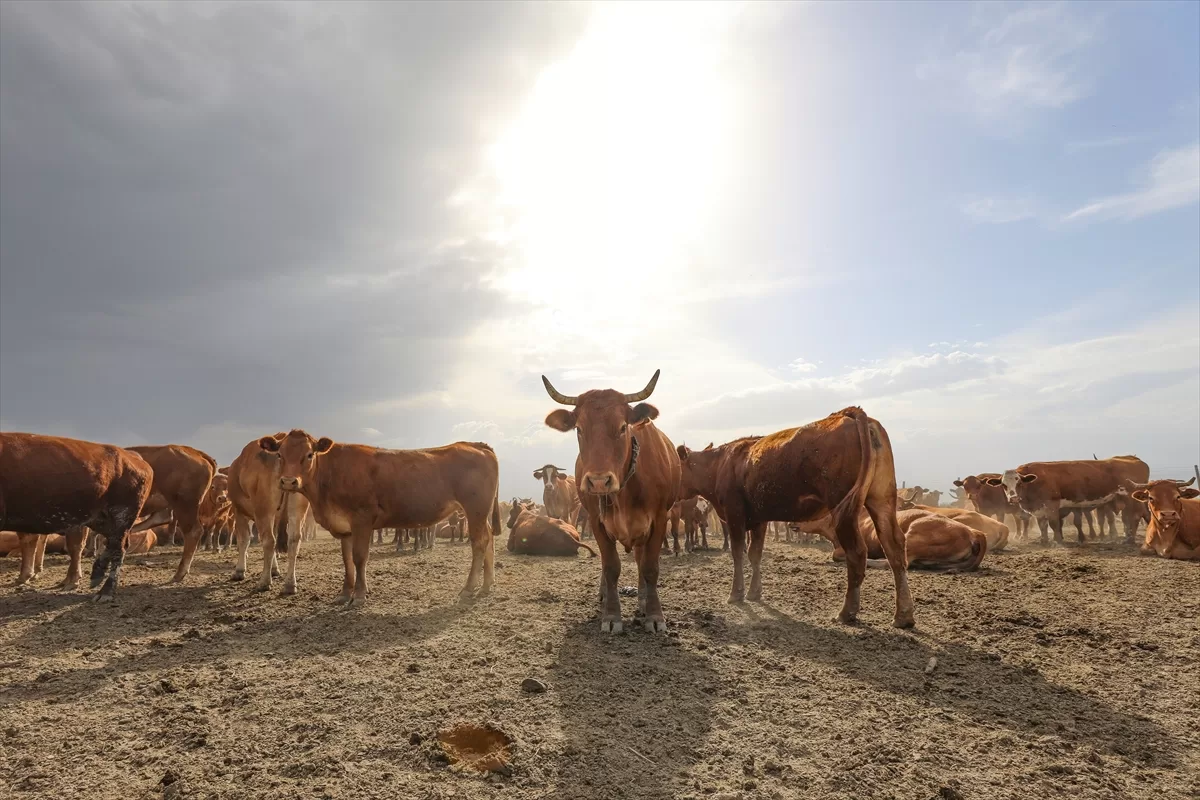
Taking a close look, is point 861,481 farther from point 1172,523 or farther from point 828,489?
point 1172,523

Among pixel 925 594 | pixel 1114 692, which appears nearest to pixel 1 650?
pixel 1114 692

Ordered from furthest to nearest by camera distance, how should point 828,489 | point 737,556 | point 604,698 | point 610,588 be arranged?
point 737,556
point 828,489
point 610,588
point 604,698

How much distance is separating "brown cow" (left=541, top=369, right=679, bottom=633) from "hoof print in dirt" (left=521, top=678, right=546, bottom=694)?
1.86 meters

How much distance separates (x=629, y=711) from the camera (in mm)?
4344

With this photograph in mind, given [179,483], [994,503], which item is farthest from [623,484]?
[994,503]

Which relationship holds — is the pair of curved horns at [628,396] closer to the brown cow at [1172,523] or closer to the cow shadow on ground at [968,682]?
the cow shadow on ground at [968,682]

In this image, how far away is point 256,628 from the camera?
6676 millimetres

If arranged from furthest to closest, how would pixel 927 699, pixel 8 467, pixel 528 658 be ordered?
pixel 8 467 < pixel 528 658 < pixel 927 699

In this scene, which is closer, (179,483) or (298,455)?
(298,455)

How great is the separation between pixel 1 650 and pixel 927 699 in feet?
26.6

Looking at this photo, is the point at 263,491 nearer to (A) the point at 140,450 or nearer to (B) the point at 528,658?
(A) the point at 140,450

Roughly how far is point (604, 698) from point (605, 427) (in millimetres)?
2595

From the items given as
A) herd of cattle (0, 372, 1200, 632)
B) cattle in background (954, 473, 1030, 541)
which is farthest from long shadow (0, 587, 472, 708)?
cattle in background (954, 473, 1030, 541)

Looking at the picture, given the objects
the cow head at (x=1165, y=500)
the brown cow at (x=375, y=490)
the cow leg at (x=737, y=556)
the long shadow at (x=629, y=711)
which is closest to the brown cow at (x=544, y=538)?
the brown cow at (x=375, y=490)
